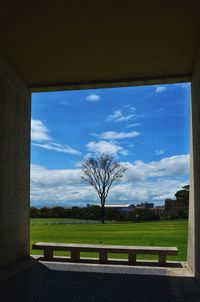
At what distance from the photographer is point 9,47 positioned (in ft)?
20.7

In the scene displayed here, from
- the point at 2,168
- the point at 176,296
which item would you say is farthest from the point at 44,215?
the point at 176,296

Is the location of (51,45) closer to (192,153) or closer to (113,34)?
(113,34)

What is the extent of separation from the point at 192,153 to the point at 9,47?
428cm

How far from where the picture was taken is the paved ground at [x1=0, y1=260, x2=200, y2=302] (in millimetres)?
5137

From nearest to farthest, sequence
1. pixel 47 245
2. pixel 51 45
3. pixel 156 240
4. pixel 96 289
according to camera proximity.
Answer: pixel 96 289, pixel 51 45, pixel 47 245, pixel 156 240

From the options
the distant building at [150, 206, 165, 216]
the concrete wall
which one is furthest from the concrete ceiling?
the distant building at [150, 206, 165, 216]

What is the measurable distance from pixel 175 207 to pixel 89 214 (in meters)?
6.18

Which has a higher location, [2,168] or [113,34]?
[113,34]

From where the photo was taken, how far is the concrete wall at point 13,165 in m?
6.88

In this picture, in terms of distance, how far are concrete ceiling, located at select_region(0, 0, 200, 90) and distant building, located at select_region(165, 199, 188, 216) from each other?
15088 millimetres

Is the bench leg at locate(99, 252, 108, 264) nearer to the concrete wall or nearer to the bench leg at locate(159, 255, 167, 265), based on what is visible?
the bench leg at locate(159, 255, 167, 265)

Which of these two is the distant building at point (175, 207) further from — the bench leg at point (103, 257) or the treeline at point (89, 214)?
the bench leg at point (103, 257)

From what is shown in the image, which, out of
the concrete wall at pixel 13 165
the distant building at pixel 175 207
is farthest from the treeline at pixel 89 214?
the concrete wall at pixel 13 165

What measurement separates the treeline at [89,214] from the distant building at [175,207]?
1102mm
